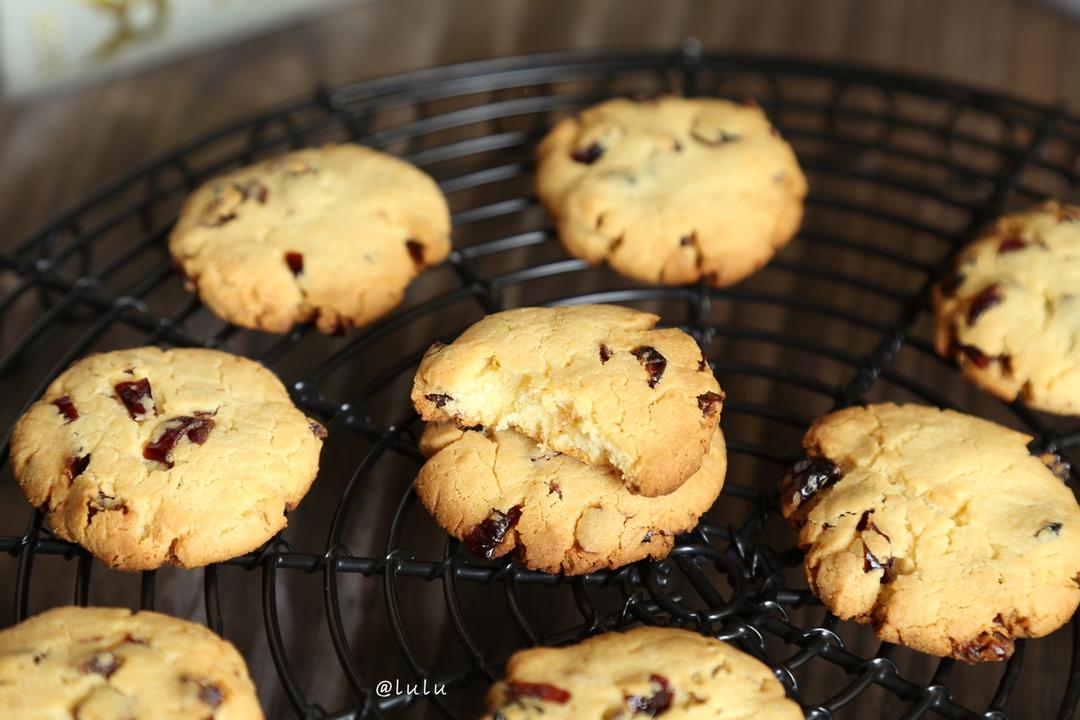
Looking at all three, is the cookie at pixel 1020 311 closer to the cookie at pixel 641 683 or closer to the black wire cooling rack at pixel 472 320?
the black wire cooling rack at pixel 472 320

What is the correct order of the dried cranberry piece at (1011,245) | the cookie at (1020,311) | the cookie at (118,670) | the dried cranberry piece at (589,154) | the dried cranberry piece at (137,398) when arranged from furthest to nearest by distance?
the dried cranberry piece at (589,154), the dried cranberry piece at (1011,245), the cookie at (1020,311), the dried cranberry piece at (137,398), the cookie at (118,670)

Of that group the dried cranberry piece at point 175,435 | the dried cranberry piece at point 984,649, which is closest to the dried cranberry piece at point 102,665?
the dried cranberry piece at point 175,435

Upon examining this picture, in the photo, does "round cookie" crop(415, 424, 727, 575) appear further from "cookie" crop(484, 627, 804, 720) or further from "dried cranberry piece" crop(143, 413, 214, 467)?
"dried cranberry piece" crop(143, 413, 214, 467)

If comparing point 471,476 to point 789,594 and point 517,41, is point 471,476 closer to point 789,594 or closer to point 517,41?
point 789,594

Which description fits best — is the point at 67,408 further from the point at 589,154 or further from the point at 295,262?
the point at 589,154

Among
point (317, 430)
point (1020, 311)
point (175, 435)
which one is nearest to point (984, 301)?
point (1020, 311)
